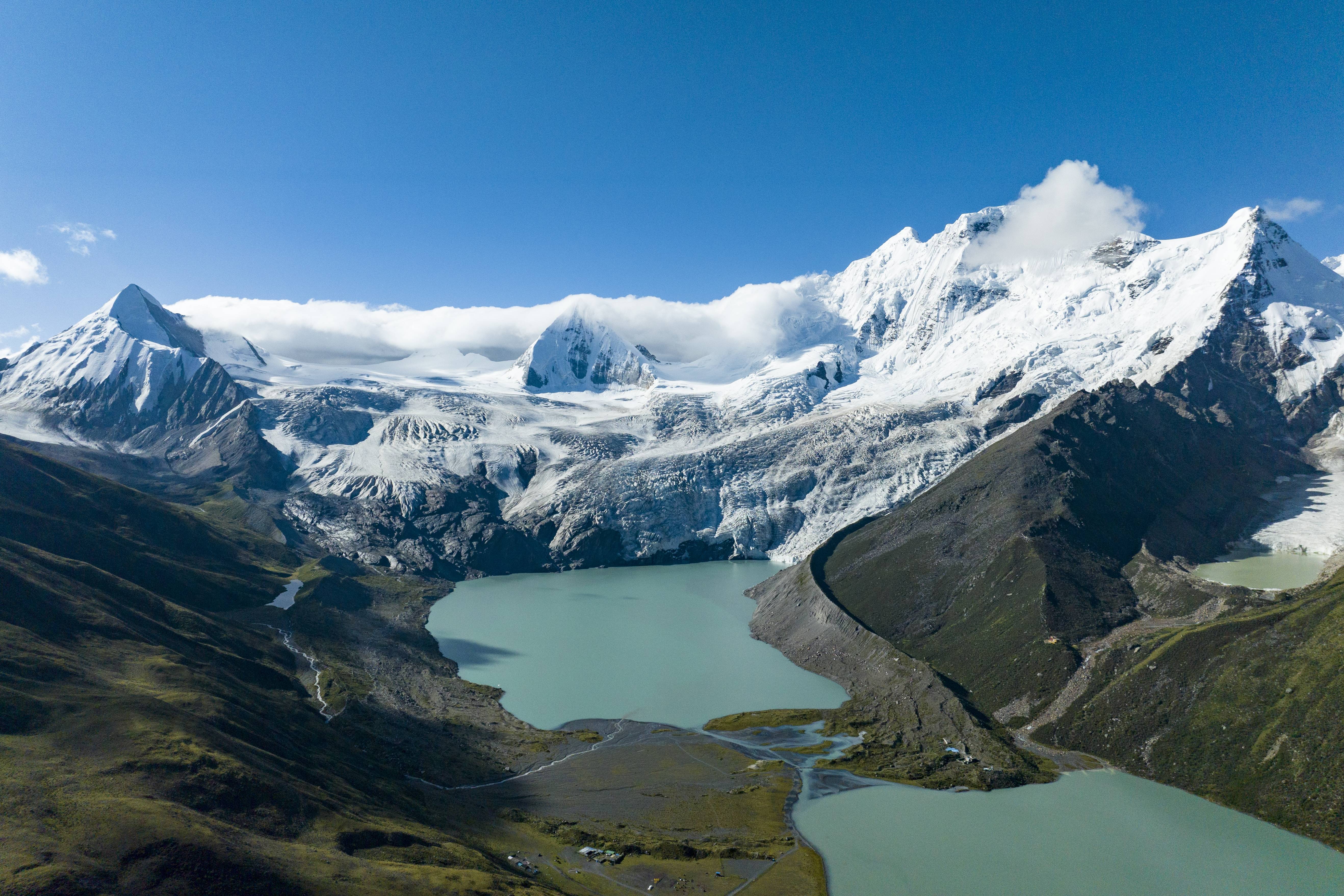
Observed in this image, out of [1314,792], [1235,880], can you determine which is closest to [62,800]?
[1235,880]

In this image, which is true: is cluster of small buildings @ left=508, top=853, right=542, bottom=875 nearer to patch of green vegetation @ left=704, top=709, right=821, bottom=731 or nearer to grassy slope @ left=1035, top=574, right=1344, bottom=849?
patch of green vegetation @ left=704, top=709, right=821, bottom=731

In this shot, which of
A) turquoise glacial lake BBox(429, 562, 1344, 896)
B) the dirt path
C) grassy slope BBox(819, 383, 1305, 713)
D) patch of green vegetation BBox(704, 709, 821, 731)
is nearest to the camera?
turquoise glacial lake BBox(429, 562, 1344, 896)

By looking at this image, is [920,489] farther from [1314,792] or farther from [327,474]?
[327,474]

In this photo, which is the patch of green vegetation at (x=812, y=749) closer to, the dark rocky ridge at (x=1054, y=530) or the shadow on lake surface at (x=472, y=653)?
the dark rocky ridge at (x=1054, y=530)

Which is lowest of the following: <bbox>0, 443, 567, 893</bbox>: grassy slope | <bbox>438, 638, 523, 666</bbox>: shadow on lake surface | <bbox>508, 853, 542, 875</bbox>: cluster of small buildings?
<bbox>438, 638, 523, 666</bbox>: shadow on lake surface

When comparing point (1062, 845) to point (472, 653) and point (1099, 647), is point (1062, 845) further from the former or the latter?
point (472, 653)

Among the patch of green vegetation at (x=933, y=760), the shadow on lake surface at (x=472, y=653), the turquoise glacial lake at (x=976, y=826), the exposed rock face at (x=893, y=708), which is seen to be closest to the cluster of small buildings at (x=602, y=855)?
the turquoise glacial lake at (x=976, y=826)

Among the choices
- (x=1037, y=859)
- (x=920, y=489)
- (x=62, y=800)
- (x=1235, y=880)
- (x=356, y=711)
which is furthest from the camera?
(x=920, y=489)

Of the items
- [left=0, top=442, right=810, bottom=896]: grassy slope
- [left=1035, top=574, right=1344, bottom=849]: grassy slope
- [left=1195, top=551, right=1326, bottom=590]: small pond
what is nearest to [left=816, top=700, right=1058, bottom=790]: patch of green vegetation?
[left=1035, top=574, right=1344, bottom=849]: grassy slope
